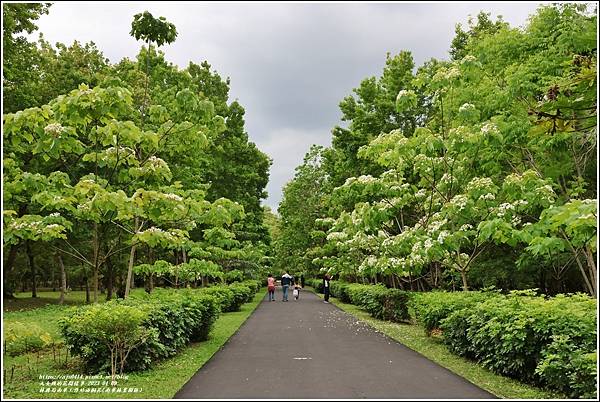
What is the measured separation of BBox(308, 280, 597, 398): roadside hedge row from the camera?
6.54 metres

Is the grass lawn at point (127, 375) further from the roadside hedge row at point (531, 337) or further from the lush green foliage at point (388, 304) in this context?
the lush green foliage at point (388, 304)

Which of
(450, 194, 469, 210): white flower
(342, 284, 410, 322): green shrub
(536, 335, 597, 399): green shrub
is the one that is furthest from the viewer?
(342, 284, 410, 322): green shrub

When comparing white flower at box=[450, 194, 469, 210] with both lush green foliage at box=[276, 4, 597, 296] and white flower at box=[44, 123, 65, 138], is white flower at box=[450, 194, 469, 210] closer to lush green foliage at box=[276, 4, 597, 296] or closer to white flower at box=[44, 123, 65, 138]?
lush green foliage at box=[276, 4, 597, 296]

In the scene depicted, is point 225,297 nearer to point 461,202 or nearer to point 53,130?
point 461,202

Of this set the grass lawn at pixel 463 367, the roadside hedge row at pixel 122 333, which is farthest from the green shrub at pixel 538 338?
the roadside hedge row at pixel 122 333

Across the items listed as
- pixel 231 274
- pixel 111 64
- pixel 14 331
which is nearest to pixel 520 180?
pixel 14 331

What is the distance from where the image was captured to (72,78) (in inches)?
998

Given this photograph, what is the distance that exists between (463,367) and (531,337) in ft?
6.47

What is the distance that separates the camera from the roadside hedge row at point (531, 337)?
21.5 feet

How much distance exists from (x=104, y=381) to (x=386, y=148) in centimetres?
1074

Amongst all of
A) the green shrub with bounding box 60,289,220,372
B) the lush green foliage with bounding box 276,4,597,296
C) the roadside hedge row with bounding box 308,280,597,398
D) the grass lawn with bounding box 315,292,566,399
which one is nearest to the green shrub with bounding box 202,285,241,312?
the lush green foliage with bounding box 276,4,597,296

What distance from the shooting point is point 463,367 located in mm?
9305

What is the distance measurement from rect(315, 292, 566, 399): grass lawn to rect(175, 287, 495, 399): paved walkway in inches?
10.7

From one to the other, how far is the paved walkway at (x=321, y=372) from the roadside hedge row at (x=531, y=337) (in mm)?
876
